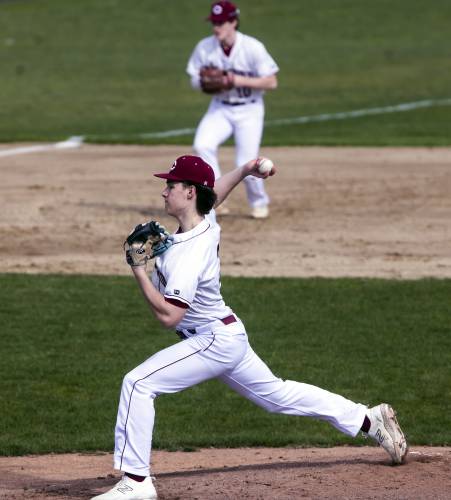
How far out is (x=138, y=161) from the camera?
62.0 feet

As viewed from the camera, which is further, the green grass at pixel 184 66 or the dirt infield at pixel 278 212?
the green grass at pixel 184 66

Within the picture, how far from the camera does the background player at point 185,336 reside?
686cm

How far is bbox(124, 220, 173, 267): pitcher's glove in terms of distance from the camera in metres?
6.79

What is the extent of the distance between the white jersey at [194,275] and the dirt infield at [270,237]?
0.96 m

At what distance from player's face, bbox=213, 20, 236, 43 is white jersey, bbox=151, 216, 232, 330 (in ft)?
24.8

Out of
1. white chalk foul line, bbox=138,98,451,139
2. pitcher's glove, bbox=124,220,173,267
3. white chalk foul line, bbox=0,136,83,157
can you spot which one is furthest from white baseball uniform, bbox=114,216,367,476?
white chalk foul line, bbox=138,98,451,139

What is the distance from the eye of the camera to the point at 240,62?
14664 millimetres

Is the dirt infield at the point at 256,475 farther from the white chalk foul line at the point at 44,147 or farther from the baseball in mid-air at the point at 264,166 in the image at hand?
the white chalk foul line at the point at 44,147

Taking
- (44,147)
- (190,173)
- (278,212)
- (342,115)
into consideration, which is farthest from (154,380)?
(342,115)

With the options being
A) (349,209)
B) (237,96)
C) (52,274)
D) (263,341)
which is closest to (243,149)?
(237,96)

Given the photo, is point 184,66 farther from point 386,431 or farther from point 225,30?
point 386,431

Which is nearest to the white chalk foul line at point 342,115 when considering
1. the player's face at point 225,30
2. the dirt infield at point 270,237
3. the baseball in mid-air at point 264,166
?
the dirt infield at point 270,237

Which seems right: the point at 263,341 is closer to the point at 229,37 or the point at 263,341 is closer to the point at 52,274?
the point at 52,274

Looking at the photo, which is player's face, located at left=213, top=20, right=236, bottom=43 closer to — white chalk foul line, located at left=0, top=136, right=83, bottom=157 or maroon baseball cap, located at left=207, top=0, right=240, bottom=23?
maroon baseball cap, located at left=207, top=0, right=240, bottom=23
